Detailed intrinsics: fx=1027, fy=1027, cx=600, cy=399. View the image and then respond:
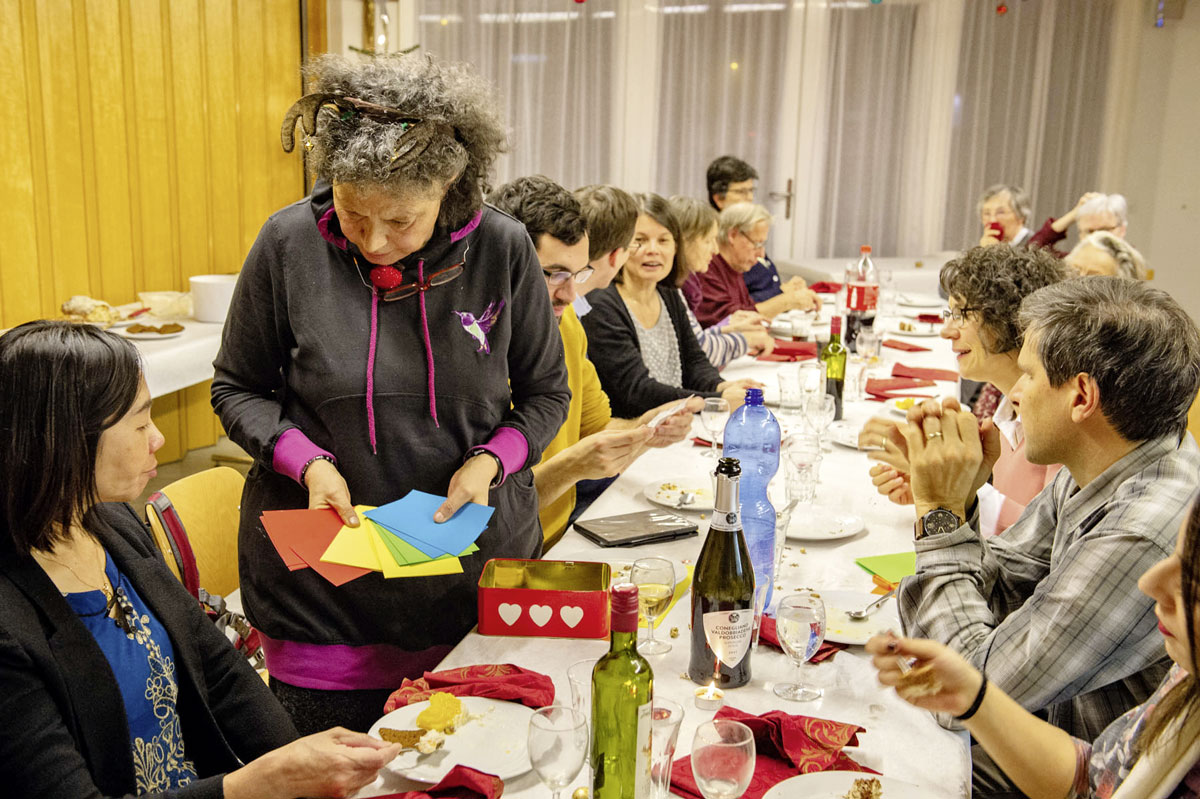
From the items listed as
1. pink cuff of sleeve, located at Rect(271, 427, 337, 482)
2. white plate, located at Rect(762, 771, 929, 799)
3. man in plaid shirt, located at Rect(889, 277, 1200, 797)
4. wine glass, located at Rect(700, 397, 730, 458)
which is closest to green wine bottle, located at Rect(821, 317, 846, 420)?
wine glass, located at Rect(700, 397, 730, 458)

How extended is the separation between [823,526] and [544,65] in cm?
570

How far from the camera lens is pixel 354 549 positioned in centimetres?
156

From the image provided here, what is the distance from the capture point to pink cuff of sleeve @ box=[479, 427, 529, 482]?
Result: 1.80m

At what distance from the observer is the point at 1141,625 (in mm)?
1425

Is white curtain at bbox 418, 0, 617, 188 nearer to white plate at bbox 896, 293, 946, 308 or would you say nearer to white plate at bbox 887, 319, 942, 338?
white plate at bbox 896, 293, 946, 308

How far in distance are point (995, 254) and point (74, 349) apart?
2.00 m

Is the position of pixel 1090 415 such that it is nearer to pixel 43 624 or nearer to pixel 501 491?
pixel 501 491

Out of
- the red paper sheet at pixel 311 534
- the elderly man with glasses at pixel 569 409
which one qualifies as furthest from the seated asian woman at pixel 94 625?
the elderly man with glasses at pixel 569 409

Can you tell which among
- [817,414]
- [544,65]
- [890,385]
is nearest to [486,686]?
[817,414]

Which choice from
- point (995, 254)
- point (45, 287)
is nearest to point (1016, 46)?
point (995, 254)

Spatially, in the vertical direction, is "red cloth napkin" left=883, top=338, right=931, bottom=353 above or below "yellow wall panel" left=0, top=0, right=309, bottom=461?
below

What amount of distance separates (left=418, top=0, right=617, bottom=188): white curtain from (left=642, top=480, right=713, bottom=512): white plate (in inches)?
194

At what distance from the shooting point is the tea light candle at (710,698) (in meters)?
1.49

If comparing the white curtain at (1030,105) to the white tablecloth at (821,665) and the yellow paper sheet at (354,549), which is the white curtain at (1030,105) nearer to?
the white tablecloth at (821,665)
